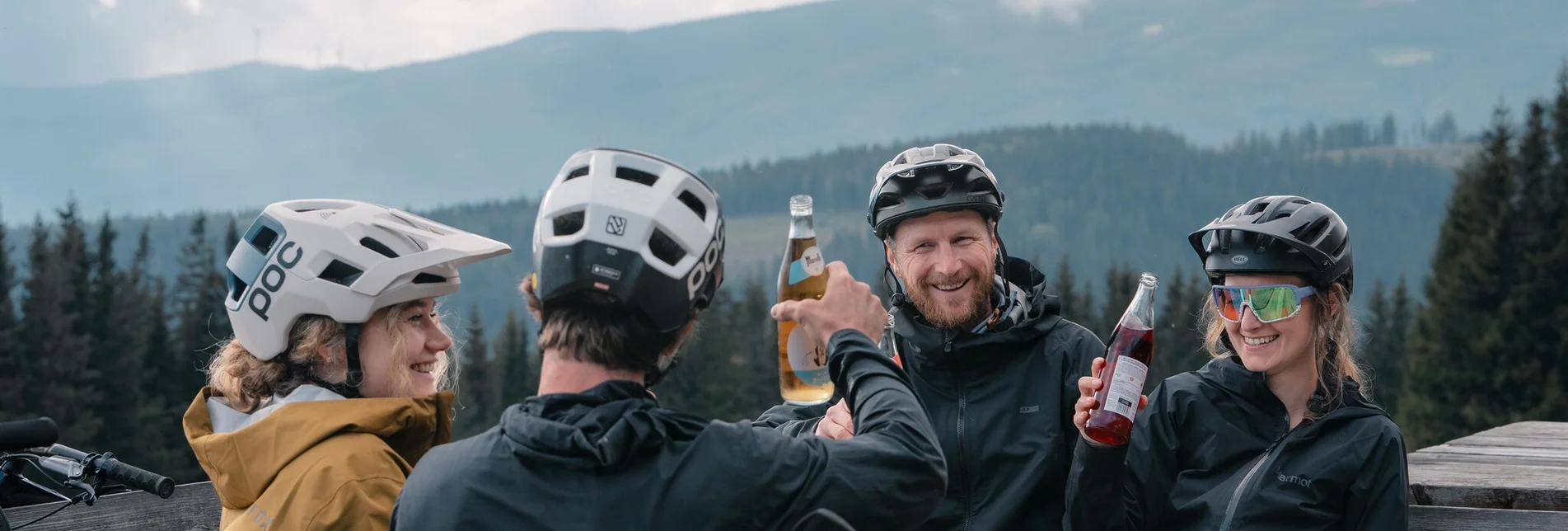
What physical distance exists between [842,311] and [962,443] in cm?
188

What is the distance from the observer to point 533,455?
155 inches

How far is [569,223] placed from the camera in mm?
4148

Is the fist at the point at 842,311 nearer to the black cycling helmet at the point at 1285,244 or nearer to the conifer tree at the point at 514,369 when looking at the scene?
the black cycling helmet at the point at 1285,244

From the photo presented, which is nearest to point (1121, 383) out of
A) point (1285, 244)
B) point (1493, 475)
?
point (1285, 244)

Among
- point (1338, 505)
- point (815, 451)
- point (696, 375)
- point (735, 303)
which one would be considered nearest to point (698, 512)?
point (815, 451)

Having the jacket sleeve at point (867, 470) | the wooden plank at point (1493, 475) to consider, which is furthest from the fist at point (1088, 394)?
the wooden plank at point (1493, 475)

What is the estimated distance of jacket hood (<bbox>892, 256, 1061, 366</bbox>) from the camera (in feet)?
20.3

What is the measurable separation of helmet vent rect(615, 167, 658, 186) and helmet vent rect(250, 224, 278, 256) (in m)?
2.19

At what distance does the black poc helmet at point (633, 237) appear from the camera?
404cm

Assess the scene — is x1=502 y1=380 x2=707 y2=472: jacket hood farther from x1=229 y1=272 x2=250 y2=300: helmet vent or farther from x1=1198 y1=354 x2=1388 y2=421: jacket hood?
x1=1198 y1=354 x2=1388 y2=421: jacket hood

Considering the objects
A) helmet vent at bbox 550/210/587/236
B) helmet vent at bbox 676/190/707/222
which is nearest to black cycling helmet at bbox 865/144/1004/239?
helmet vent at bbox 676/190/707/222

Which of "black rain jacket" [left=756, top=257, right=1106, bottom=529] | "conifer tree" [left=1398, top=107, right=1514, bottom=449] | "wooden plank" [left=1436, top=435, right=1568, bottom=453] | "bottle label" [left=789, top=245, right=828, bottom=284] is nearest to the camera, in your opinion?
"bottle label" [left=789, top=245, right=828, bottom=284]

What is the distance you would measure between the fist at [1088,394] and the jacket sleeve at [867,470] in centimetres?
148

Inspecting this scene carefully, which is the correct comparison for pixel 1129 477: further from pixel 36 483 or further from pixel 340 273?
pixel 36 483
